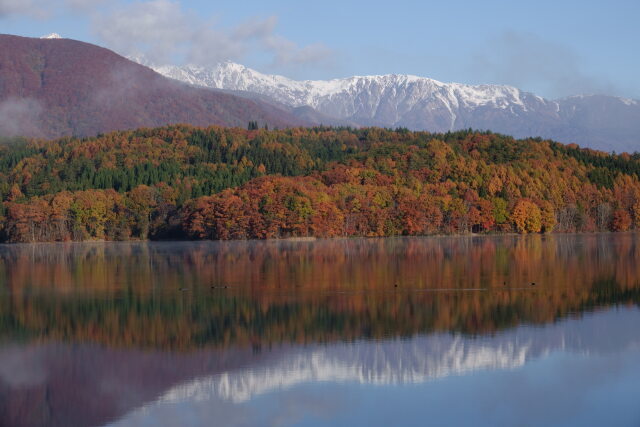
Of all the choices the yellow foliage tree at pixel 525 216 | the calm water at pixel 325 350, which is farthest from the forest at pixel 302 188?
the calm water at pixel 325 350

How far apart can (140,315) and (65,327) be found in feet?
10.6

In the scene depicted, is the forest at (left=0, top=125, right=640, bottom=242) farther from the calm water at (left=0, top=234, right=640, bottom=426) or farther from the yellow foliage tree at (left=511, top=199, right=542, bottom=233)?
the calm water at (left=0, top=234, right=640, bottom=426)

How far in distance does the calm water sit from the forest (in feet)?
205

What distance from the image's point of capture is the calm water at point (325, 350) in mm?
19703

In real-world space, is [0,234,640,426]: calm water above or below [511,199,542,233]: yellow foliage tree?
below

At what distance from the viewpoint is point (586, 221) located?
406 feet

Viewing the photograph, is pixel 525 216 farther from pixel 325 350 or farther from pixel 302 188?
pixel 325 350

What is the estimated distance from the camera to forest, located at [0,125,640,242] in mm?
108438

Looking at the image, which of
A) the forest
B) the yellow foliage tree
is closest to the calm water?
the forest

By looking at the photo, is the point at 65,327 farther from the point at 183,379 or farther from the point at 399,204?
the point at 399,204

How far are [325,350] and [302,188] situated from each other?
83.6 metres

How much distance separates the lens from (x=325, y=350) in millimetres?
25359

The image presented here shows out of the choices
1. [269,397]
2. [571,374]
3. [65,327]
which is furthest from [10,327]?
[571,374]

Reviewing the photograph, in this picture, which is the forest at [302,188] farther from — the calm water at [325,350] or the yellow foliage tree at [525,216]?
the calm water at [325,350]
